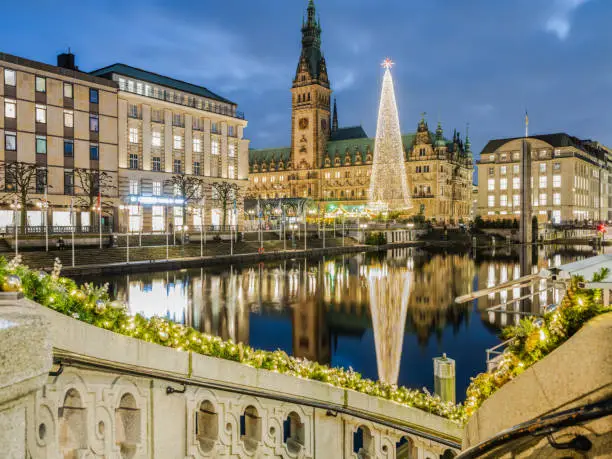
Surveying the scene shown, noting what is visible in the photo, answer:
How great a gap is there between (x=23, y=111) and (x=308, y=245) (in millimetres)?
40532

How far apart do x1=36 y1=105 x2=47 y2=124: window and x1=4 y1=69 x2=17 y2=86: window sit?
3656 millimetres

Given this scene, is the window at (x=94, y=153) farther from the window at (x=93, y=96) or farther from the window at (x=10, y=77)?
the window at (x=10, y=77)

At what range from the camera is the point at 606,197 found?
525 feet

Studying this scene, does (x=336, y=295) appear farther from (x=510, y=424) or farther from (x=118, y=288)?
(x=510, y=424)

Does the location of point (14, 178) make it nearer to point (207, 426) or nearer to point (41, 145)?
point (41, 145)

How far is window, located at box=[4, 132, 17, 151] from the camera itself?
192 ft

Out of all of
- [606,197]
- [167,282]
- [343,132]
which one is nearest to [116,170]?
[167,282]

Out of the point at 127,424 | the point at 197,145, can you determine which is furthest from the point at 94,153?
the point at 127,424

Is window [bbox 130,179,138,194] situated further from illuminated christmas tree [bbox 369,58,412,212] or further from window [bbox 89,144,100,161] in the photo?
illuminated christmas tree [bbox 369,58,412,212]

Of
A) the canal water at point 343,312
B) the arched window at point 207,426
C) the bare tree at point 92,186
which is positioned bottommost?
the canal water at point 343,312

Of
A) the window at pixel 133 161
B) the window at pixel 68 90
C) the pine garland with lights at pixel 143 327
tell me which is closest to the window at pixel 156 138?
the window at pixel 133 161

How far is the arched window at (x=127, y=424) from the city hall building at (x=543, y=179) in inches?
5073

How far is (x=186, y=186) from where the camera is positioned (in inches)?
3063

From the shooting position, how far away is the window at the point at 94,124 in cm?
6712
